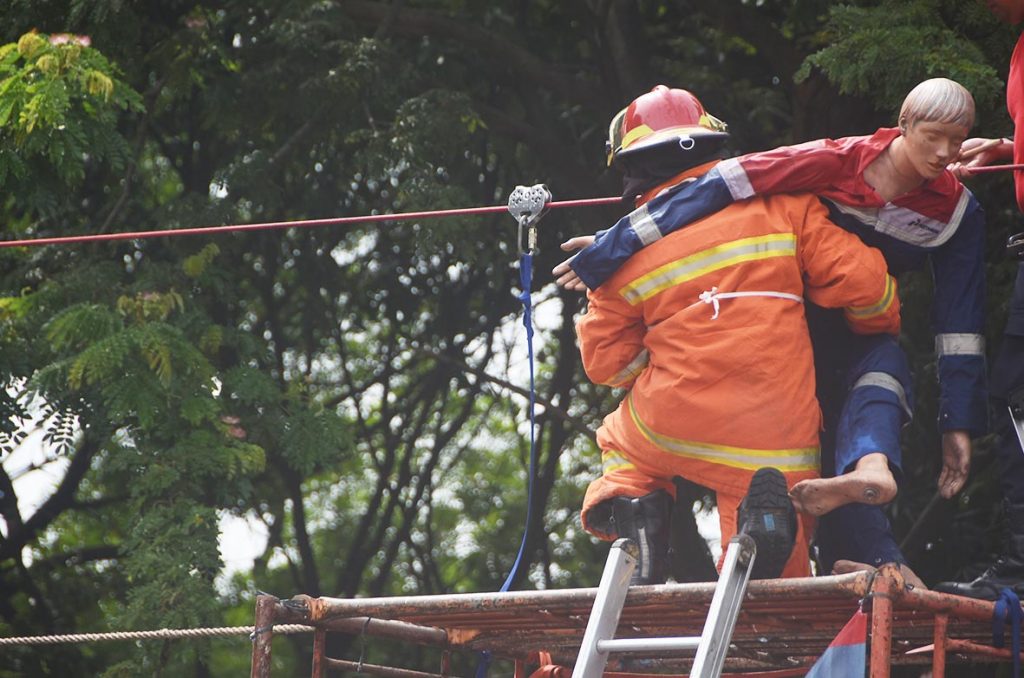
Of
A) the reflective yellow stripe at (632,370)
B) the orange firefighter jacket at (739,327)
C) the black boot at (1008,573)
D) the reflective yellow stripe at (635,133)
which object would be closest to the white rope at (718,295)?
the orange firefighter jacket at (739,327)

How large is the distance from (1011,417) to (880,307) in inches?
20.7

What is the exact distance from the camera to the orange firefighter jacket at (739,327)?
148 inches

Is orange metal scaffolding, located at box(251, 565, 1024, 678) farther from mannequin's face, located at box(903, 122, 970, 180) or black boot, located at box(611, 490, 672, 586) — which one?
mannequin's face, located at box(903, 122, 970, 180)

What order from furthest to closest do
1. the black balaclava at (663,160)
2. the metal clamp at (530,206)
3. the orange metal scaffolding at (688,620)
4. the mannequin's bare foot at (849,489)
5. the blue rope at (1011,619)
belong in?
1. the metal clamp at (530,206)
2. the black balaclava at (663,160)
3. the mannequin's bare foot at (849,489)
4. the blue rope at (1011,619)
5. the orange metal scaffolding at (688,620)

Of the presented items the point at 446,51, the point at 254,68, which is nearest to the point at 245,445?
the point at 254,68

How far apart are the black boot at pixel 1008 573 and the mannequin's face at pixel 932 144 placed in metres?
0.98

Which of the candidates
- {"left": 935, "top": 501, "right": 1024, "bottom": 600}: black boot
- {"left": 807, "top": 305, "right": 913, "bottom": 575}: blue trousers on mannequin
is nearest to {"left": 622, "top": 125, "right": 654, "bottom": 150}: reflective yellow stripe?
{"left": 807, "top": 305, "right": 913, "bottom": 575}: blue trousers on mannequin

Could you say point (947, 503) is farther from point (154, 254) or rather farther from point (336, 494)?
point (336, 494)

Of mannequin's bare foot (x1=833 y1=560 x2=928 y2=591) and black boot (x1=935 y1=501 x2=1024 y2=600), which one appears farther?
black boot (x1=935 y1=501 x2=1024 y2=600)

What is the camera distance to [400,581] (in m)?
11.5

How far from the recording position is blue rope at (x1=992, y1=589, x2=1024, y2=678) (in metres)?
3.42

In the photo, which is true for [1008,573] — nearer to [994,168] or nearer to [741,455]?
Result: [741,455]

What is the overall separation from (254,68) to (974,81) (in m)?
3.70

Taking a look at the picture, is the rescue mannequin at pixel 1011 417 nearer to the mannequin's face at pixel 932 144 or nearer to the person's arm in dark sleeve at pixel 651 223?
the mannequin's face at pixel 932 144
